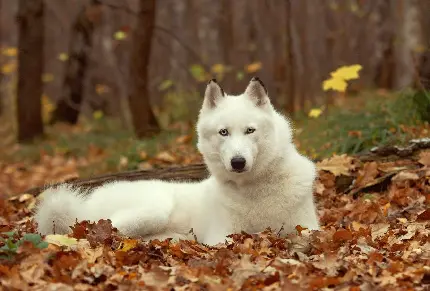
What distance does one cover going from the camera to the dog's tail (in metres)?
5.85

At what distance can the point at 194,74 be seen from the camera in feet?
59.1

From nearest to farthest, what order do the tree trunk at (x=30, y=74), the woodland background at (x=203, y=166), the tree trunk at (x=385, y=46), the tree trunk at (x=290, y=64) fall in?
the woodland background at (x=203, y=166), the tree trunk at (x=290, y=64), the tree trunk at (x=30, y=74), the tree trunk at (x=385, y=46)

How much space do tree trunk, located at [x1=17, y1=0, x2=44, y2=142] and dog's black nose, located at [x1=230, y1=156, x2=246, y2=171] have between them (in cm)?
1304

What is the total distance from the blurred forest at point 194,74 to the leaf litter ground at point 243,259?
3.54 meters

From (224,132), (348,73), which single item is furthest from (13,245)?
(348,73)

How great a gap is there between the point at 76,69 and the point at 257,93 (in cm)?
1627

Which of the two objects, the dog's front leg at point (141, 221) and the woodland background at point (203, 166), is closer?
the woodland background at point (203, 166)

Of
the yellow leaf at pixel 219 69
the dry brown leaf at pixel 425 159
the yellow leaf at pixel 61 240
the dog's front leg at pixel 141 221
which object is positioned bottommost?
the dog's front leg at pixel 141 221

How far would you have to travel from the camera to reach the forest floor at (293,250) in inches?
163

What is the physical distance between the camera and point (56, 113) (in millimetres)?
21219

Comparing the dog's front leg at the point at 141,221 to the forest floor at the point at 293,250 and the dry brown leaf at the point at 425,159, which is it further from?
the dry brown leaf at the point at 425,159

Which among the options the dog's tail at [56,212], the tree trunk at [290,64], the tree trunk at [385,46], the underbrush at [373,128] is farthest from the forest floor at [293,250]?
the tree trunk at [385,46]

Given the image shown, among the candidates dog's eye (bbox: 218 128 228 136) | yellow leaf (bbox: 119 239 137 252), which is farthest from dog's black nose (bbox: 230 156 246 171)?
yellow leaf (bbox: 119 239 137 252)

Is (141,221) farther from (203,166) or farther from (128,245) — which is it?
(203,166)
